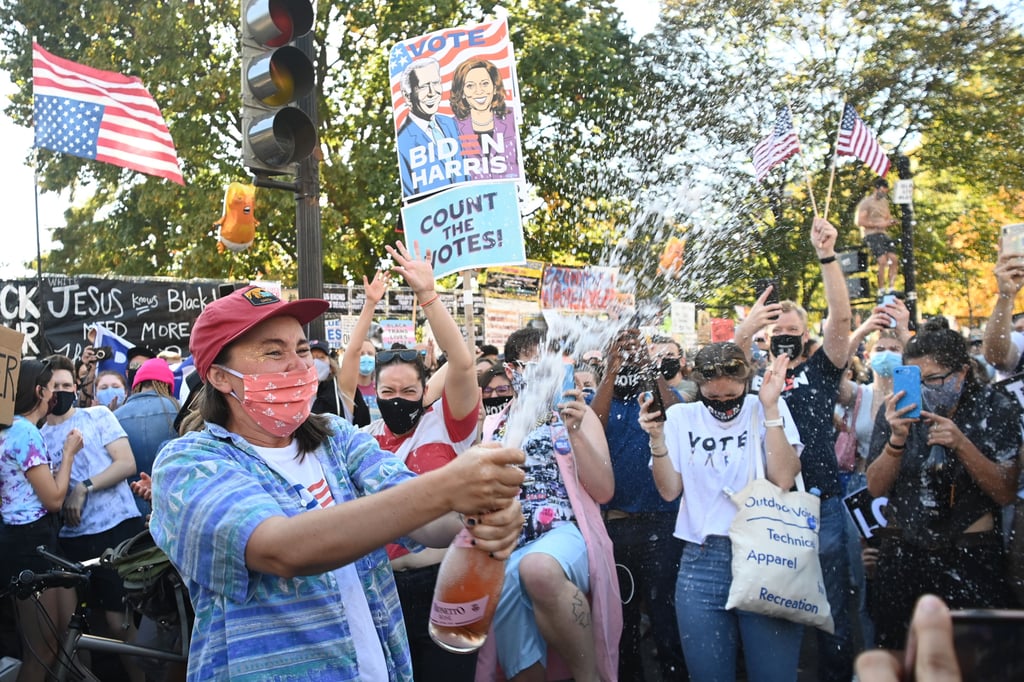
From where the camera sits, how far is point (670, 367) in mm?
5969

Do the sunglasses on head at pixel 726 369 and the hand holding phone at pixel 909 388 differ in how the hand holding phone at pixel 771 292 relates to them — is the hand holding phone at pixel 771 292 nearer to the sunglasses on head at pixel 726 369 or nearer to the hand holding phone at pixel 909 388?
the sunglasses on head at pixel 726 369

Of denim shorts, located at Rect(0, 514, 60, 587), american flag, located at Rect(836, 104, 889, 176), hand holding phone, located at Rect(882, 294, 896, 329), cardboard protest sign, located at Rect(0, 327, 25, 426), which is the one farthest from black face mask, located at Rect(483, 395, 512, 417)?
american flag, located at Rect(836, 104, 889, 176)

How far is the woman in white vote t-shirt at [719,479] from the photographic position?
4219 millimetres

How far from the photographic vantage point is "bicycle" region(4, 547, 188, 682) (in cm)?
363

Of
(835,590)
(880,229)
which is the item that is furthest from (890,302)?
(835,590)

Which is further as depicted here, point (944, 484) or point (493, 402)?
point (493, 402)

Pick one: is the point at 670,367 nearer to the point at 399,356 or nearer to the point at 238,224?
the point at 399,356

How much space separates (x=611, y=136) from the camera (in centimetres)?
1349

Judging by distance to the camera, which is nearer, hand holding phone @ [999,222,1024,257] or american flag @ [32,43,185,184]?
hand holding phone @ [999,222,1024,257]

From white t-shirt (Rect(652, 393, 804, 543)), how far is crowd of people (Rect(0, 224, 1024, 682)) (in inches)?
0.5

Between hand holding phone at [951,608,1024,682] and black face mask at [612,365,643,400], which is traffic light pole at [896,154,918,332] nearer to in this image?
black face mask at [612,365,643,400]

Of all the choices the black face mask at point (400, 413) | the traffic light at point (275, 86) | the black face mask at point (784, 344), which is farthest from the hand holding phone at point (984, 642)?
the traffic light at point (275, 86)

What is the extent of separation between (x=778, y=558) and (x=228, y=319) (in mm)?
2807

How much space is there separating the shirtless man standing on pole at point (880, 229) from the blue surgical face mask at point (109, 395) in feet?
19.9
